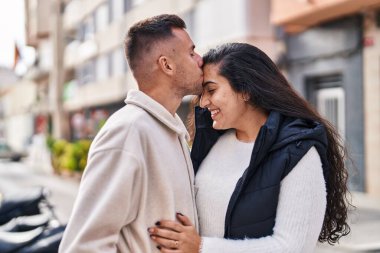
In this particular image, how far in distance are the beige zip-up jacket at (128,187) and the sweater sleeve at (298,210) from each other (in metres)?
0.34

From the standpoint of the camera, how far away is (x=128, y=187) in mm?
1932

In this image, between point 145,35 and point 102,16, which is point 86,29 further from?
point 145,35

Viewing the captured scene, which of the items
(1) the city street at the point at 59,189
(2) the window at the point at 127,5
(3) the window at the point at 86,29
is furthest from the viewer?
(3) the window at the point at 86,29

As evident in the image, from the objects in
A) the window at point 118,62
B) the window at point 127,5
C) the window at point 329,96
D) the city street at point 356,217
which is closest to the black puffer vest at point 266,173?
the city street at point 356,217

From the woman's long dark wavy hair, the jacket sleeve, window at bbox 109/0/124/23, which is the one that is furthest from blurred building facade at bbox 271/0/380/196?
window at bbox 109/0/124/23

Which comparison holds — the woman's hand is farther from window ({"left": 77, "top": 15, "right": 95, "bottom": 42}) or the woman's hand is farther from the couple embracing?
window ({"left": 77, "top": 15, "right": 95, "bottom": 42})

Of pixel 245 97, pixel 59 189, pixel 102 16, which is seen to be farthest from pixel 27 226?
pixel 102 16

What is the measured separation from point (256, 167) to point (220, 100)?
0.35 metres

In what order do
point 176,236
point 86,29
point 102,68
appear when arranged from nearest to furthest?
point 176,236 → point 102,68 → point 86,29

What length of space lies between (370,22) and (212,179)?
40.0ft

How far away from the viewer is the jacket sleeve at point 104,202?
6.26 feet

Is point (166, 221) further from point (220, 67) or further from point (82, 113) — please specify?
point (82, 113)

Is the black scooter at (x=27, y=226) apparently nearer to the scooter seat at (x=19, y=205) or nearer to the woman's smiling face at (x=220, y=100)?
the scooter seat at (x=19, y=205)

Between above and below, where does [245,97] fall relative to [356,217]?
above
